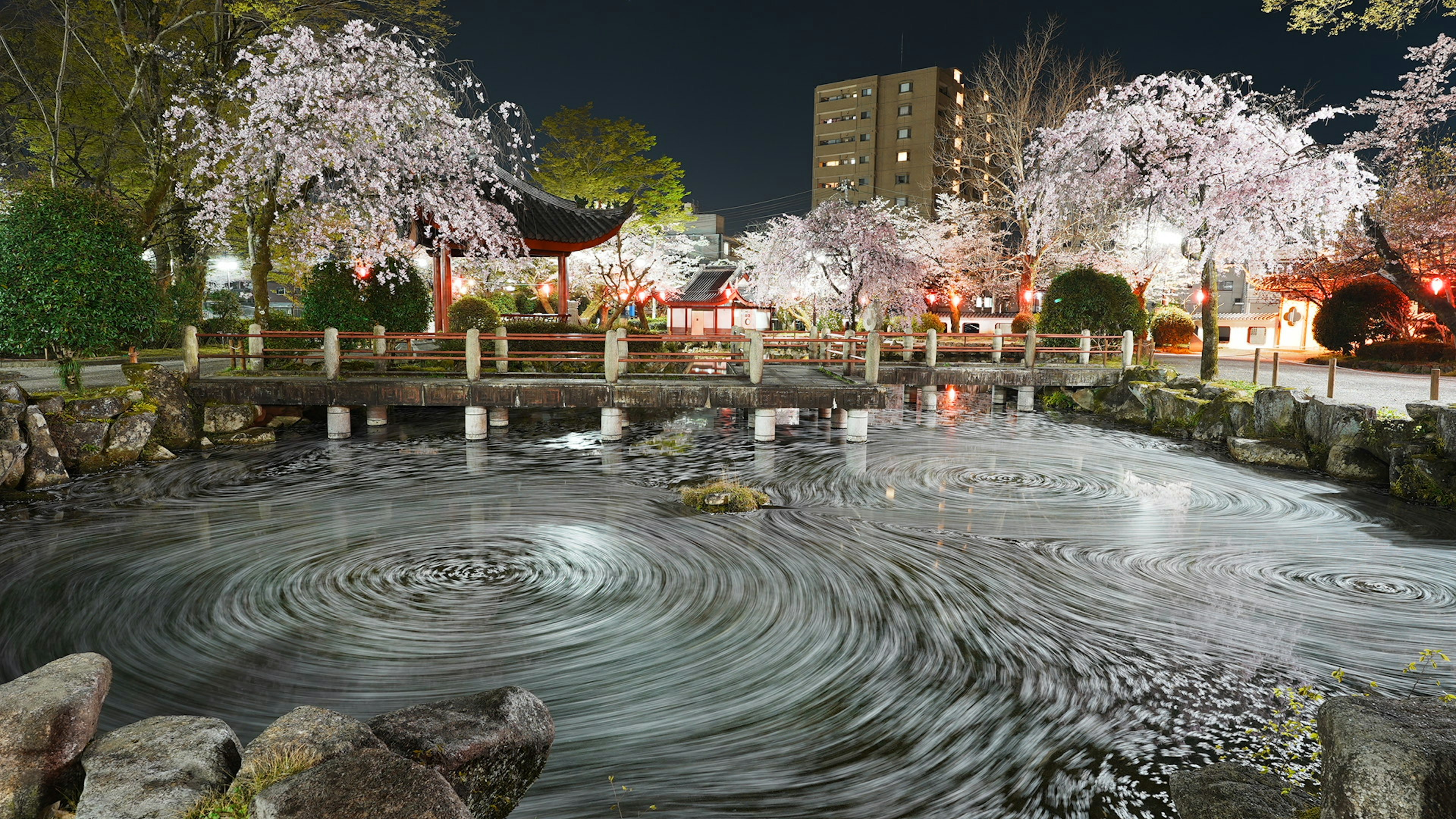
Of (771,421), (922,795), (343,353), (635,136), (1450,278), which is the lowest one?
(922,795)

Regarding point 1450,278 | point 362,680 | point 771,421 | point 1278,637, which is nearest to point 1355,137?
point 1450,278

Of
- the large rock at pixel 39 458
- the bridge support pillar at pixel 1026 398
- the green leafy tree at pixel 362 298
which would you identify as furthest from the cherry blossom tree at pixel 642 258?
the large rock at pixel 39 458

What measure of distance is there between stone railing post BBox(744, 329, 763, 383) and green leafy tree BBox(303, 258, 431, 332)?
9.36 metres

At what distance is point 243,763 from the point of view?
12.4ft

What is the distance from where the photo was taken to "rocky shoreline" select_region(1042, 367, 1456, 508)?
36.4 ft

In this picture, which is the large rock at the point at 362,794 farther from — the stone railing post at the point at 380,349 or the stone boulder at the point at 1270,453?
the stone boulder at the point at 1270,453

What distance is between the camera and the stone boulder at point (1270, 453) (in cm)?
1329

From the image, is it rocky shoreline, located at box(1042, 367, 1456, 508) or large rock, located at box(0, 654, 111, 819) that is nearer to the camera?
large rock, located at box(0, 654, 111, 819)

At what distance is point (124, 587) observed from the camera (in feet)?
25.6

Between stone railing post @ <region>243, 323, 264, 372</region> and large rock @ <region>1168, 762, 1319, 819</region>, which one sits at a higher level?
stone railing post @ <region>243, 323, 264, 372</region>

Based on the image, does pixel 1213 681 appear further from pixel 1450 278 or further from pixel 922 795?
pixel 1450 278

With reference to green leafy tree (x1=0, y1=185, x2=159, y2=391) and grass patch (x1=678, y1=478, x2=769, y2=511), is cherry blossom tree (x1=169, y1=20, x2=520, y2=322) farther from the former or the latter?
grass patch (x1=678, y1=478, x2=769, y2=511)

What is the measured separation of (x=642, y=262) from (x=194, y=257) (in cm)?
2219

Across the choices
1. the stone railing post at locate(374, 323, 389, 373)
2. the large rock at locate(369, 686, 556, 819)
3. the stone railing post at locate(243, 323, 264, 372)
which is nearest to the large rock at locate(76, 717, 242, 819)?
the large rock at locate(369, 686, 556, 819)
